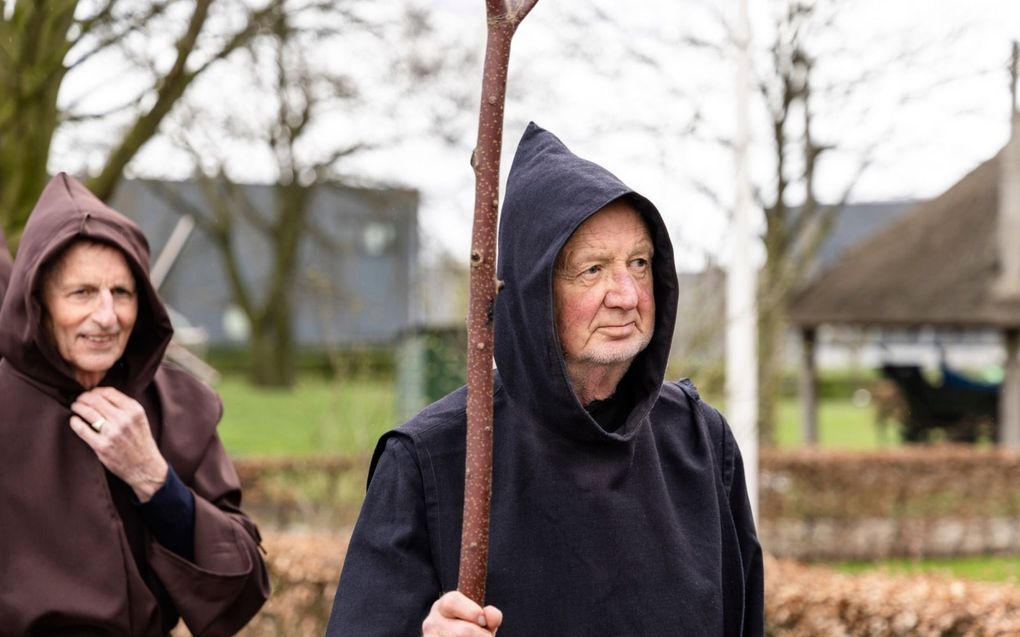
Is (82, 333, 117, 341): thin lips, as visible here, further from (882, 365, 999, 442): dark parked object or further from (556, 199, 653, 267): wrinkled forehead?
(882, 365, 999, 442): dark parked object

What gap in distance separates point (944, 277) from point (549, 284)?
50.1ft

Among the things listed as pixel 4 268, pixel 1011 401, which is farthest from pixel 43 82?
pixel 1011 401

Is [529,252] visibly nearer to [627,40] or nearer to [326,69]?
[627,40]

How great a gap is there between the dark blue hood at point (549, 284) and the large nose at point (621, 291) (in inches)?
4.1

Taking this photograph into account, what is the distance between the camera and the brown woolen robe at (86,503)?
2904 mm

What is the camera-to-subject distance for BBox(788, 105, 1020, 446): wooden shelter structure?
48.6 ft

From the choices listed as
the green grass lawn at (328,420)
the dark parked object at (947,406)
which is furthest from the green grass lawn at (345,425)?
the dark parked object at (947,406)

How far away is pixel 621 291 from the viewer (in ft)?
7.22

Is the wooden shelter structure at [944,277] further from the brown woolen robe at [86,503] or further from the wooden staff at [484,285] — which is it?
the wooden staff at [484,285]

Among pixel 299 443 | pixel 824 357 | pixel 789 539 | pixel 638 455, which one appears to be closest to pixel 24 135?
pixel 638 455

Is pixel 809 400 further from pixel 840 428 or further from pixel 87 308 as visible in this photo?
pixel 87 308

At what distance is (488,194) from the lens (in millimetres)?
1691

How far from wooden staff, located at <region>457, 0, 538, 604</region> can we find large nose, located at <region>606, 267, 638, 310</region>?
0.48m

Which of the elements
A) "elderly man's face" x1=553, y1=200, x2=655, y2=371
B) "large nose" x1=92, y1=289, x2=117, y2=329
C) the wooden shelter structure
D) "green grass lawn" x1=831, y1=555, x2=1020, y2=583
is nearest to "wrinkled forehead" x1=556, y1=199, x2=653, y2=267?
"elderly man's face" x1=553, y1=200, x2=655, y2=371
